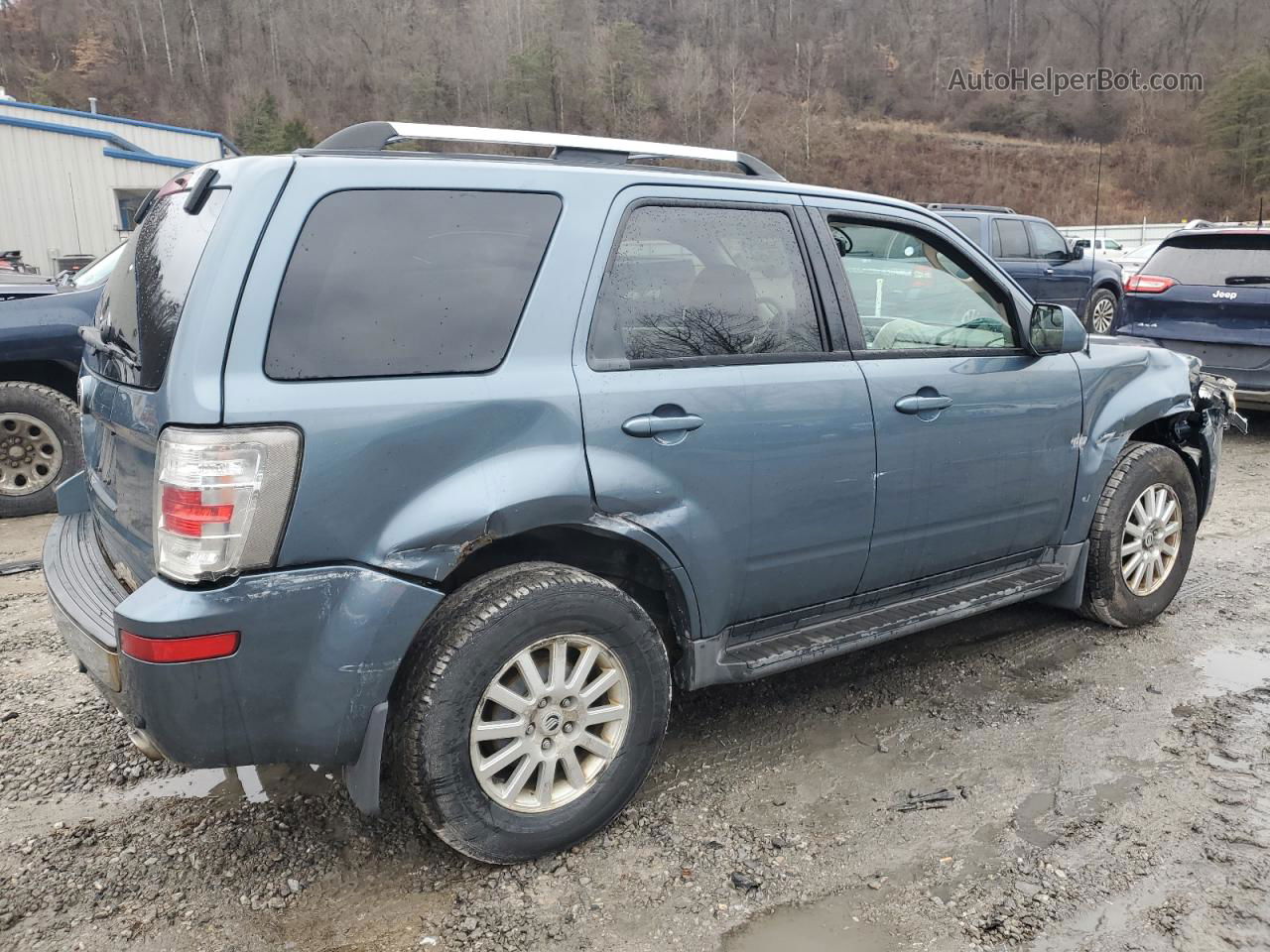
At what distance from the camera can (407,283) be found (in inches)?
95.3

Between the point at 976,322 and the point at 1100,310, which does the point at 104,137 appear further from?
the point at 976,322

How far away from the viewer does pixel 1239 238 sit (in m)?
8.18

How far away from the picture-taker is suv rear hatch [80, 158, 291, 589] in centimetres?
219

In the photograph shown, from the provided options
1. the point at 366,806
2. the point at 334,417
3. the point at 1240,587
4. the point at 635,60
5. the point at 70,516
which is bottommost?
the point at 1240,587

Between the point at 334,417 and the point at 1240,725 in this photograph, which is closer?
the point at 334,417

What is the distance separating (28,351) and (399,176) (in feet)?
15.3

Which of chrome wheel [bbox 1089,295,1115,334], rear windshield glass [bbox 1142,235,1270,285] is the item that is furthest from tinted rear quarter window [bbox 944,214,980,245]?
rear windshield glass [bbox 1142,235,1270,285]

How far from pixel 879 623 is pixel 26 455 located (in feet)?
17.7

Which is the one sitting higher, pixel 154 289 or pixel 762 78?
pixel 762 78

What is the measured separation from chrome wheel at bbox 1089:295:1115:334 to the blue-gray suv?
12.7 metres

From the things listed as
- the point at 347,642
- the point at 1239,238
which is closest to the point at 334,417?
the point at 347,642

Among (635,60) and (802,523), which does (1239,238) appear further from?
(635,60)

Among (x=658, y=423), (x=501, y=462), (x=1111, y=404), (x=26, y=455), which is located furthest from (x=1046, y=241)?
(x=501, y=462)

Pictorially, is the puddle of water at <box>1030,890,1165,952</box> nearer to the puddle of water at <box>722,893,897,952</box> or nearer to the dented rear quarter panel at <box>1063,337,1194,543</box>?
the puddle of water at <box>722,893,897,952</box>
